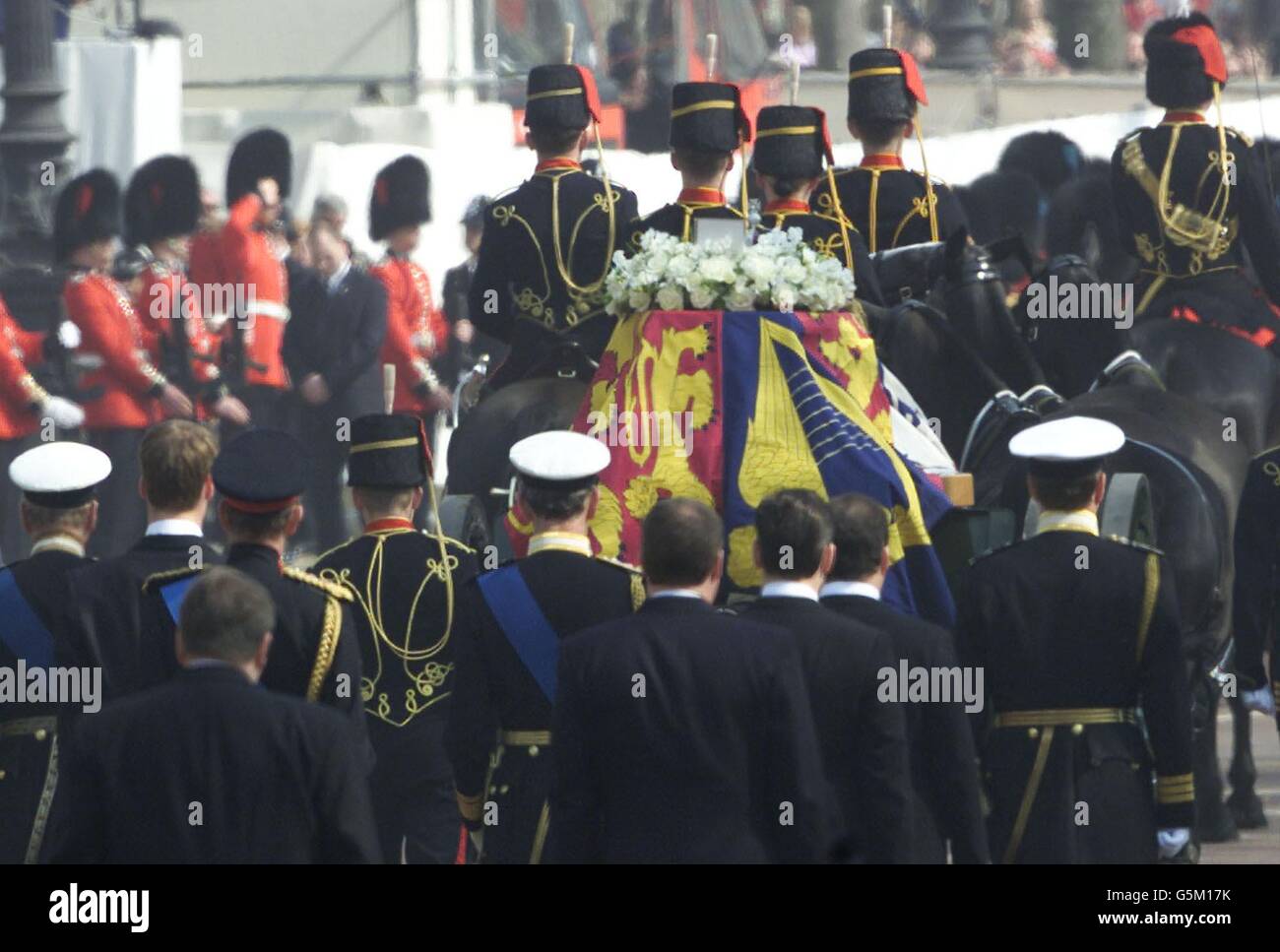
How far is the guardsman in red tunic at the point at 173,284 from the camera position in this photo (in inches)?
641

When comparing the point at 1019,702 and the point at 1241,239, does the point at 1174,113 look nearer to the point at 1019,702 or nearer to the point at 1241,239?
the point at 1241,239

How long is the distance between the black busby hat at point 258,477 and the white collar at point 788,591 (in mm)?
1002

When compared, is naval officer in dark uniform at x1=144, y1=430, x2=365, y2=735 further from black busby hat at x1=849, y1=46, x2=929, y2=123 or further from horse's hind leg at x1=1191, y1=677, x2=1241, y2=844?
black busby hat at x1=849, y1=46, x2=929, y2=123

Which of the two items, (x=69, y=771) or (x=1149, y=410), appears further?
(x=1149, y=410)

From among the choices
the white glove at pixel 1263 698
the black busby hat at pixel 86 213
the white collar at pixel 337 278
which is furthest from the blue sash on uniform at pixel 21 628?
the white collar at pixel 337 278

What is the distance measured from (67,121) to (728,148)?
9.65 m

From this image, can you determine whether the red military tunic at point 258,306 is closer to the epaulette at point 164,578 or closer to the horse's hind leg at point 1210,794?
the horse's hind leg at point 1210,794

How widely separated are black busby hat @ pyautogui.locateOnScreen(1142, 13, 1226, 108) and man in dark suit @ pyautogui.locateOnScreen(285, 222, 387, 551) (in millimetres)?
6205

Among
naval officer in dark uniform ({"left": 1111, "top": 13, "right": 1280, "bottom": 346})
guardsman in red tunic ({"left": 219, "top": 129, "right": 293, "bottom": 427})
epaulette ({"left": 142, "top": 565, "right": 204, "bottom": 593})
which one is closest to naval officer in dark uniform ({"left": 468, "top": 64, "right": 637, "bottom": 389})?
naval officer in dark uniform ({"left": 1111, "top": 13, "right": 1280, "bottom": 346})

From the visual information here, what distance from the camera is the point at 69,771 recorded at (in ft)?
19.4

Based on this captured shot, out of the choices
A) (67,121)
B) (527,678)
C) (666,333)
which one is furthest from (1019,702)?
(67,121)

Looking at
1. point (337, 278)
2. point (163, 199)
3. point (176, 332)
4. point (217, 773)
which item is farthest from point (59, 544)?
point (163, 199)

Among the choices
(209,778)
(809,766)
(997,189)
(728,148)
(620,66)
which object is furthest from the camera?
(620,66)

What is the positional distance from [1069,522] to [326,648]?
173cm
